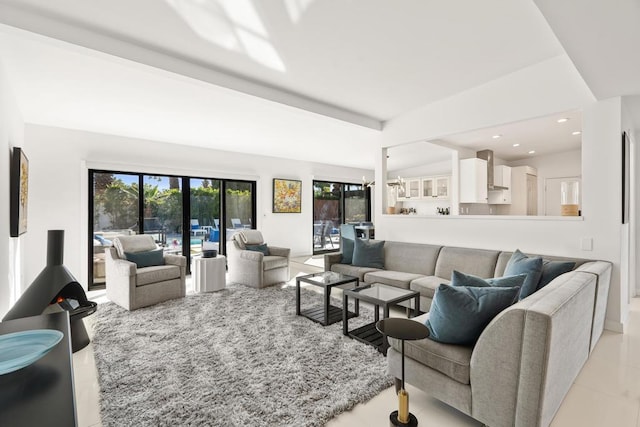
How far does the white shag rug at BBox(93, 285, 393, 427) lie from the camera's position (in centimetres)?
193

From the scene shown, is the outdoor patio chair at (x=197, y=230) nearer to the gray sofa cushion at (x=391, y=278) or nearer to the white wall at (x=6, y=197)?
the white wall at (x=6, y=197)

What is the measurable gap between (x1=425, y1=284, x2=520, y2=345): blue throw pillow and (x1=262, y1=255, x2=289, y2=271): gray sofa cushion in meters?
3.41

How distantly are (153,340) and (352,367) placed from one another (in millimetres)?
1851

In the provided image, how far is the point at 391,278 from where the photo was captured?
3.82m

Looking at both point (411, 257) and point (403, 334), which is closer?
point (403, 334)

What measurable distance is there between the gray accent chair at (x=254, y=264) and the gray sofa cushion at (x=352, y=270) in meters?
0.99

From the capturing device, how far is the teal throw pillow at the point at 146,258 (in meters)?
4.23

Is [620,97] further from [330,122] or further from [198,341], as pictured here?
[198,341]

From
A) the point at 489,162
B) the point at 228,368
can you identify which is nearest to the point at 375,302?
the point at 228,368

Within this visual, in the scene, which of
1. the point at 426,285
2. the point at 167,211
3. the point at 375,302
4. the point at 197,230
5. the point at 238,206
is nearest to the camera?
the point at 375,302

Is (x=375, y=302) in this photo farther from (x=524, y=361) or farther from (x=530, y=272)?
(x=524, y=361)

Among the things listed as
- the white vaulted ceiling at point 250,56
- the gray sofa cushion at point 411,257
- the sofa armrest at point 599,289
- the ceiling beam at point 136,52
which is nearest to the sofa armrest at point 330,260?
the gray sofa cushion at point 411,257

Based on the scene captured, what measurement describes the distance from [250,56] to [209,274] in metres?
3.03

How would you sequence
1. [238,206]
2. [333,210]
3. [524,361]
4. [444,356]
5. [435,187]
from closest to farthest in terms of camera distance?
[524,361], [444,356], [238,206], [435,187], [333,210]
